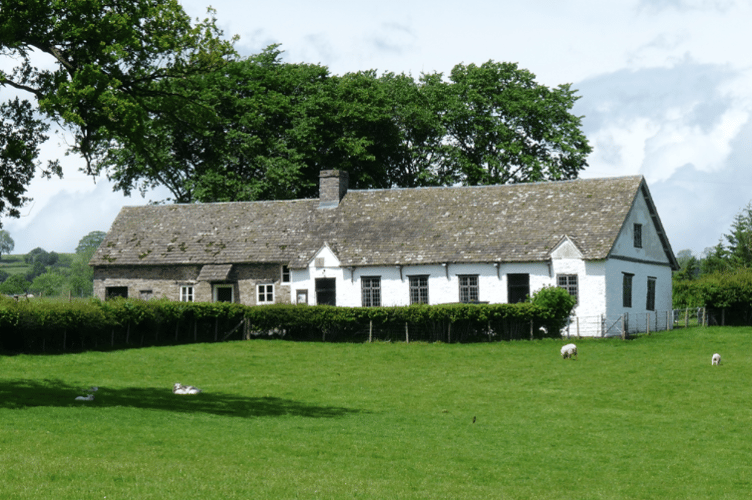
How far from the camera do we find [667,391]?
24.6 metres

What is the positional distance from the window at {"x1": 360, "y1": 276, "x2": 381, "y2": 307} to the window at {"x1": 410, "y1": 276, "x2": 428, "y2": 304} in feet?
6.26

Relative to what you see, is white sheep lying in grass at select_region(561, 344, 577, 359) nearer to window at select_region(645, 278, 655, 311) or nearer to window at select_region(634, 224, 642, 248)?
window at select_region(634, 224, 642, 248)

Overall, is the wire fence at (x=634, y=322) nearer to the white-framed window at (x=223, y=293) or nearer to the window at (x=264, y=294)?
the window at (x=264, y=294)

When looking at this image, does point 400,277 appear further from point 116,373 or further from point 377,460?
point 377,460

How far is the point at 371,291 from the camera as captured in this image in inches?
1839

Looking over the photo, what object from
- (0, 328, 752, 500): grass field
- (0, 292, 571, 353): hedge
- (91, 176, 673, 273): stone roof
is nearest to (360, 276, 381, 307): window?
(91, 176, 673, 273): stone roof

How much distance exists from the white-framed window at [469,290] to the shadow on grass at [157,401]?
875 inches

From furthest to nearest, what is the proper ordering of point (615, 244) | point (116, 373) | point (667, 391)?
point (615, 244), point (116, 373), point (667, 391)

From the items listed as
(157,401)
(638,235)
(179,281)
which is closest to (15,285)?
(179,281)

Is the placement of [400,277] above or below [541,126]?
below

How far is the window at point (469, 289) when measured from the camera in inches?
1761

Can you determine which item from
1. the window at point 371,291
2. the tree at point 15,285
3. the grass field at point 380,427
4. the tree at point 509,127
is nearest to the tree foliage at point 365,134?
the tree at point 509,127

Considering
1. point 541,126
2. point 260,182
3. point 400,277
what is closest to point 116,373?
point 400,277

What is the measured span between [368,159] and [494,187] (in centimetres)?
1132
